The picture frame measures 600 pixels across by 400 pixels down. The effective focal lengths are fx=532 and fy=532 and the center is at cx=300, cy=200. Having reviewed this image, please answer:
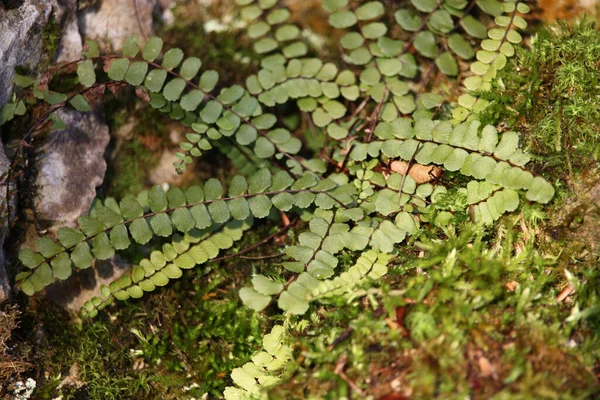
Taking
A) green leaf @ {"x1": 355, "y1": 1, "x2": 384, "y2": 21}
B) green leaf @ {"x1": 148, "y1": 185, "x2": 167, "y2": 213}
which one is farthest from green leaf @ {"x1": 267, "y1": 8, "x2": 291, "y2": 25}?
green leaf @ {"x1": 148, "y1": 185, "x2": 167, "y2": 213}

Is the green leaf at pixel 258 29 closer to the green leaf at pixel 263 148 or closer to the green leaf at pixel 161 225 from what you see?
the green leaf at pixel 263 148

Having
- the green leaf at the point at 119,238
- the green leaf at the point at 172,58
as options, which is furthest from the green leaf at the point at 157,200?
the green leaf at the point at 172,58

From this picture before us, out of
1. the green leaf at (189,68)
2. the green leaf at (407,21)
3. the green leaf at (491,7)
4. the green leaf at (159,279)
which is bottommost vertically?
the green leaf at (159,279)

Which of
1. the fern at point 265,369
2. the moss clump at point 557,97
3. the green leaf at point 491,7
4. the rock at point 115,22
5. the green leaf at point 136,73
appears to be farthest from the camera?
the rock at point 115,22

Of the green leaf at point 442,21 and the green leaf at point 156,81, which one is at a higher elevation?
the green leaf at point 442,21

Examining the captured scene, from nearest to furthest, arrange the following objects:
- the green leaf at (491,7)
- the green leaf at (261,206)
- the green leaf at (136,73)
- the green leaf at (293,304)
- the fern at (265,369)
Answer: the green leaf at (293,304) → the fern at (265,369) → the green leaf at (261,206) → the green leaf at (136,73) → the green leaf at (491,7)

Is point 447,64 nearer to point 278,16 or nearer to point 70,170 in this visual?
point 278,16
